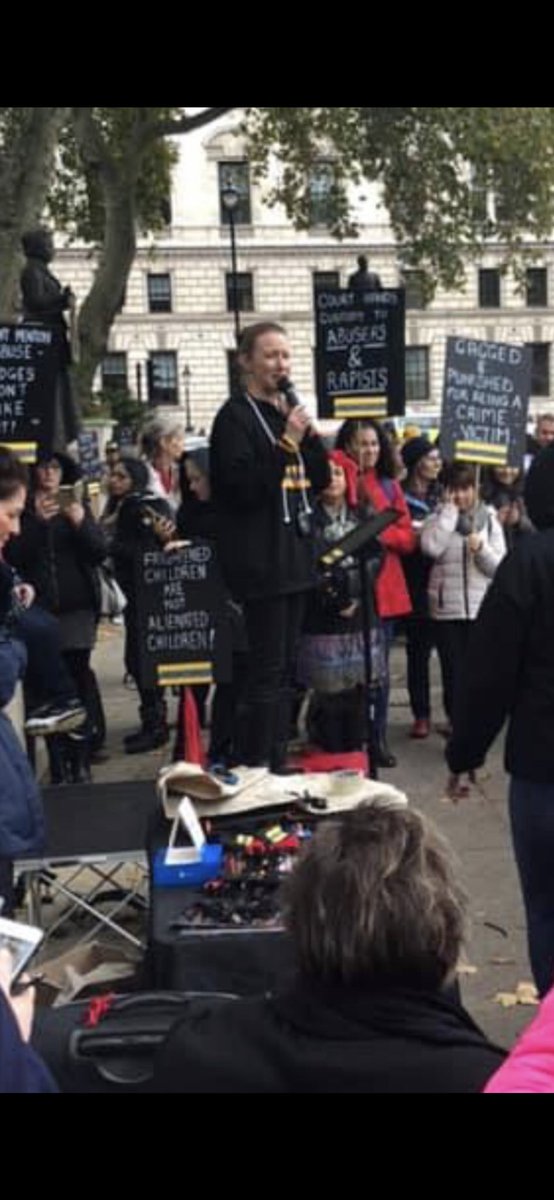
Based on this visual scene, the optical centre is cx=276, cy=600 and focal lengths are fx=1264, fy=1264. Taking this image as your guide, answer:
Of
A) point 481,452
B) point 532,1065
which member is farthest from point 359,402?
point 532,1065

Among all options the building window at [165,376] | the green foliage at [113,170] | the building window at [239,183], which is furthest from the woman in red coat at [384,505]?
the building window at [165,376]

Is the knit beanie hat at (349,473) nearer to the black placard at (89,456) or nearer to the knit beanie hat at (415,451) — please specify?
the knit beanie hat at (415,451)

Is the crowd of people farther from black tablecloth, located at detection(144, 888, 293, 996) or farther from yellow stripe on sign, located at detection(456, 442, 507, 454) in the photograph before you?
black tablecloth, located at detection(144, 888, 293, 996)

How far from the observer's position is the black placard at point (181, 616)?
599cm

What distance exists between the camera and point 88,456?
15141mm

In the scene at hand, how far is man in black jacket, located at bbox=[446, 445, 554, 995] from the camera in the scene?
3266mm

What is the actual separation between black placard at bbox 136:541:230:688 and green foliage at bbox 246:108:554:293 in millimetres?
17258

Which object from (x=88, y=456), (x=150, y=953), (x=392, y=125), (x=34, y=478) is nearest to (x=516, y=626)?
(x=150, y=953)

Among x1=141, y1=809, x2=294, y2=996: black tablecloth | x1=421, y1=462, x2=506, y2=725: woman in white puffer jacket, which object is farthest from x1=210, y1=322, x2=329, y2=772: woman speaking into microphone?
x1=141, y1=809, x2=294, y2=996: black tablecloth

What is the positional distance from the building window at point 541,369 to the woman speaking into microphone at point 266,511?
187 feet
